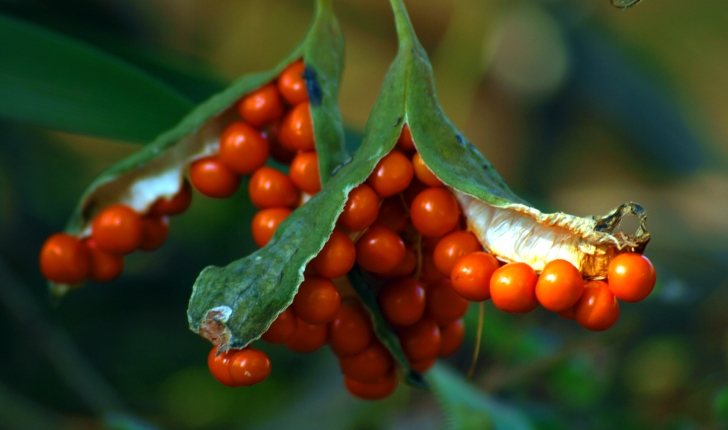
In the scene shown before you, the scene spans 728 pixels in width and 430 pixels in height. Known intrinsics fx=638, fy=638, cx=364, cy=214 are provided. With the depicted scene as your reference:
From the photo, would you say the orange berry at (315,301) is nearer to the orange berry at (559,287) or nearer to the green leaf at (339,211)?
the green leaf at (339,211)

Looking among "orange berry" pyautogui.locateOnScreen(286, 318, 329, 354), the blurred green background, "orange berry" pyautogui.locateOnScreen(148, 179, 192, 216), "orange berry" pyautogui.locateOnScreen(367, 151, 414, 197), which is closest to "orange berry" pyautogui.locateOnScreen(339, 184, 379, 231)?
"orange berry" pyautogui.locateOnScreen(367, 151, 414, 197)

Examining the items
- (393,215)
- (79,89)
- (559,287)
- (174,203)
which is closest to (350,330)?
(393,215)

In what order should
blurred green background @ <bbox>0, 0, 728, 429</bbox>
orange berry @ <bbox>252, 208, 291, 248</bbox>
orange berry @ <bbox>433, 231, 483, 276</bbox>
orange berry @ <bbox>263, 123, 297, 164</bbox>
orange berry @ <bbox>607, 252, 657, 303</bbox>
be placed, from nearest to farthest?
orange berry @ <bbox>607, 252, 657, 303</bbox> < orange berry @ <bbox>433, 231, 483, 276</bbox> < orange berry @ <bbox>252, 208, 291, 248</bbox> < orange berry @ <bbox>263, 123, 297, 164</bbox> < blurred green background @ <bbox>0, 0, 728, 429</bbox>

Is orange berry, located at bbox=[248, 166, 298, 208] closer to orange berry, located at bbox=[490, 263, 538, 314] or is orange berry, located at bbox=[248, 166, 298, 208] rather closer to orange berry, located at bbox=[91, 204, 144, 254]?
orange berry, located at bbox=[91, 204, 144, 254]

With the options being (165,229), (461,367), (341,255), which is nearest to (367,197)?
(341,255)

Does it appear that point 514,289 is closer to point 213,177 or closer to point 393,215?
point 393,215

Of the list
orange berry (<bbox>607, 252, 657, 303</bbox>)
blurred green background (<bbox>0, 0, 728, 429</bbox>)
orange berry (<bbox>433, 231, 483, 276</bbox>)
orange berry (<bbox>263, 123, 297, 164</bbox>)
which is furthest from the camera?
blurred green background (<bbox>0, 0, 728, 429</bbox>)

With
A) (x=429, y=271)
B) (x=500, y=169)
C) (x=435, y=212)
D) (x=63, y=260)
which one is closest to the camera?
(x=435, y=212)
